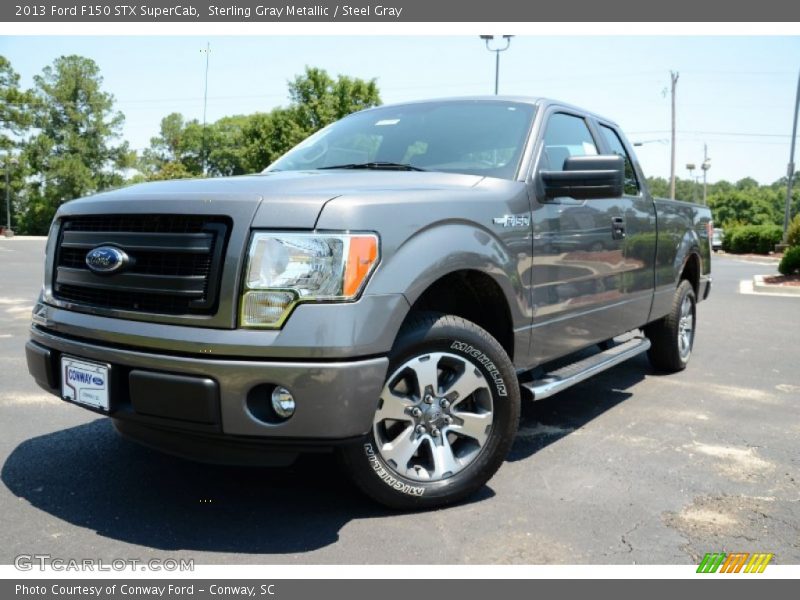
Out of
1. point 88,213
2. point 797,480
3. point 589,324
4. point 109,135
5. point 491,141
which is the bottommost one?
point 797,480

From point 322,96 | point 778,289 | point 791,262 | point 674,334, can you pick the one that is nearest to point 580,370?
point 674,334

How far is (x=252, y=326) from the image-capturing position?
2.50m

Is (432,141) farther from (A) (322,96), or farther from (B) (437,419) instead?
(A) (322,96)

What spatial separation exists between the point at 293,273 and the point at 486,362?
1.04 m

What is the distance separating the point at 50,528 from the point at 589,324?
299cm

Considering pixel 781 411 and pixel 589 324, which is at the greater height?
pixel 589 324

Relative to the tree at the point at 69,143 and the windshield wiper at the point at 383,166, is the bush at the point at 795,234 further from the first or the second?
the tree at the point at 69,143

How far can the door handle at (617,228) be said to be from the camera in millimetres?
4312

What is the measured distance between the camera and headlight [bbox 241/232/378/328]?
8.19 ft

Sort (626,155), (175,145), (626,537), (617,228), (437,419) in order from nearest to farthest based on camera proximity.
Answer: (626,537) → (437,419) → (617,228) → (626,155) → (175,145)

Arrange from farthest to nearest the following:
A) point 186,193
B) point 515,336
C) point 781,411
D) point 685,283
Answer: point 685,283 → point 781,411 → point 515,336 → point 186,193

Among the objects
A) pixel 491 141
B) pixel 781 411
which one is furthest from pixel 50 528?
pixel 781 411

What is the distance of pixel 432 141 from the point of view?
3.86 meters

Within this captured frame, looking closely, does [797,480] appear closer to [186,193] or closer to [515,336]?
[515,336]
